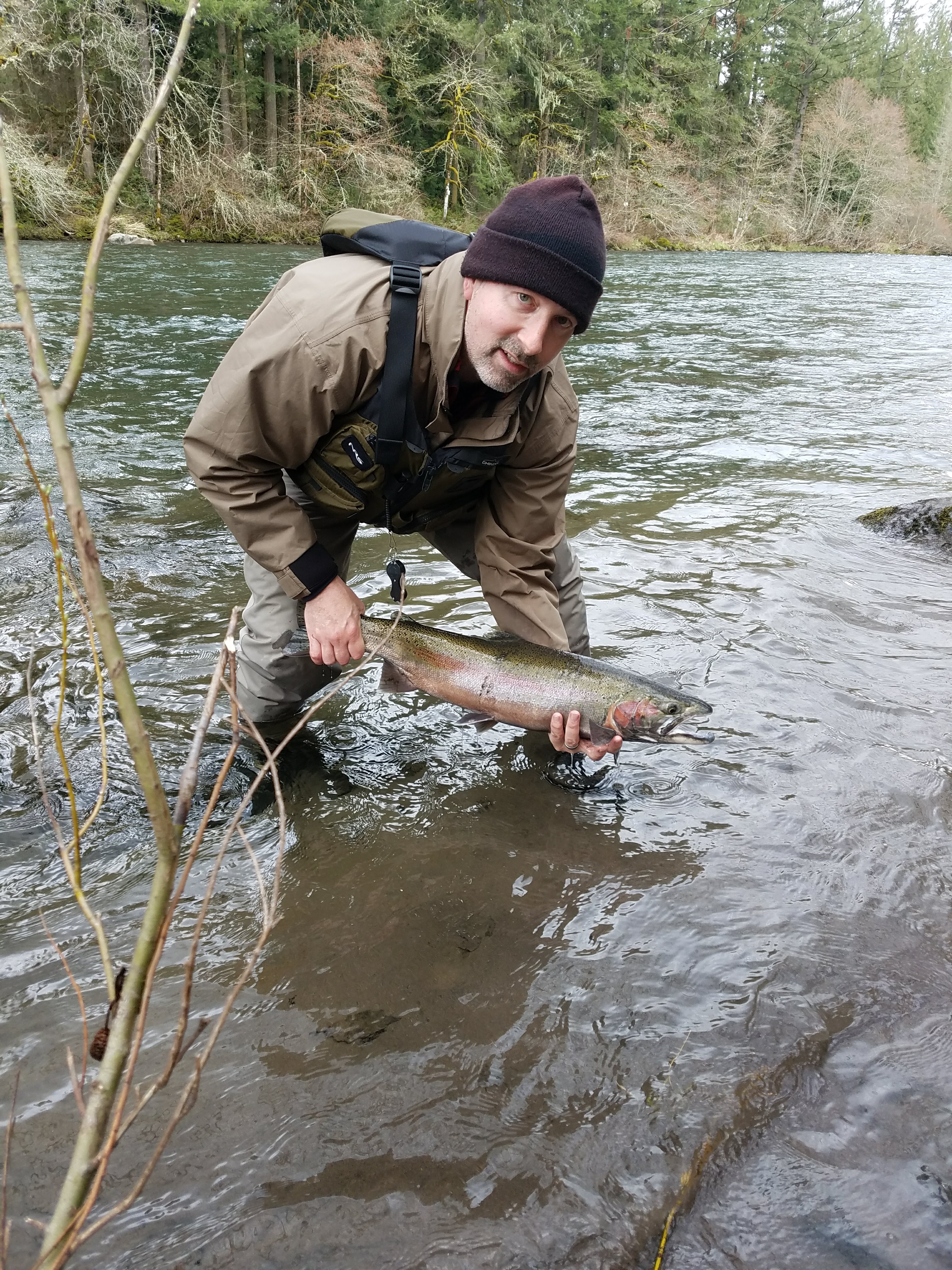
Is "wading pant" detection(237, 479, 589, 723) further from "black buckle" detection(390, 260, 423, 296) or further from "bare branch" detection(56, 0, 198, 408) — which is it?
"bare branch" detection(56, 0, 198, 408)

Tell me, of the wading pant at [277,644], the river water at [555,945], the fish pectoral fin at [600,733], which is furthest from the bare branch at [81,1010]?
the fish pectoral fin at [600,733]

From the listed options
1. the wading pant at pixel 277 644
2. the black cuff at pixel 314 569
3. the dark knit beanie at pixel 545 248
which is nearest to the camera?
the dark knit beanie at pixel 545 248

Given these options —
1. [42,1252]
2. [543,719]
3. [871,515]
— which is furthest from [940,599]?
[42,1252]

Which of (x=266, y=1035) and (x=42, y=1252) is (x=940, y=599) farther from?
(x=42, y=1252)

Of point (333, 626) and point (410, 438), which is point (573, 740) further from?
point (410, 438)

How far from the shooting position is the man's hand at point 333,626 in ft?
10.7

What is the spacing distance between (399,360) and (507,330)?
0.37m

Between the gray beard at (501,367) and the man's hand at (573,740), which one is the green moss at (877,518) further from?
the gray beard at (501,367)

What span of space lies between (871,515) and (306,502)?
4.85 meters

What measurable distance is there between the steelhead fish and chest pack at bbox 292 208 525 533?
1.58 ft

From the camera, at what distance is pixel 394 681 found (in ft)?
12.0

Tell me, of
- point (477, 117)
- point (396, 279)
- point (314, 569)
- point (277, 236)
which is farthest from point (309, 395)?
point (477, 117)

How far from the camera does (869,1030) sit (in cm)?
253

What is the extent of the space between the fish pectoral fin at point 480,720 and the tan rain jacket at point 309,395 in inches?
35.4
